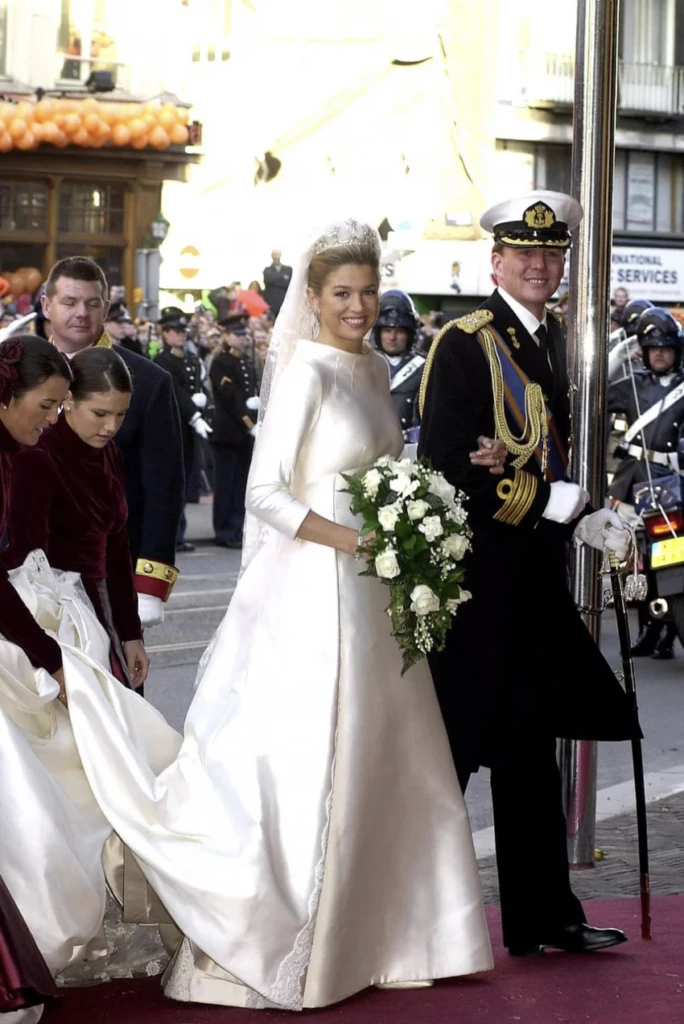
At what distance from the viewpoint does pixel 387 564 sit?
13.8ft

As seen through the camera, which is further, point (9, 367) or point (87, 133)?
point (87, 133)

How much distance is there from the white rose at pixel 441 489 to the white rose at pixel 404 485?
0.05 m

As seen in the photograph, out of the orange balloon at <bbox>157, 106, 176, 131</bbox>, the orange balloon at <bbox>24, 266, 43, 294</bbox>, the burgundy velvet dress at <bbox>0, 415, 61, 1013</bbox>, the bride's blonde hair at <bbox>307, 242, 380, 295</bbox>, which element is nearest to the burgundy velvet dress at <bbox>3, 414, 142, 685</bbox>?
the bride's blonde hair at <bbox>307, 242, 380, 295</bbox>

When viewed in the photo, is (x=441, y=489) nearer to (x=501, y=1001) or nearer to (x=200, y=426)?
(x=501, y=1001)

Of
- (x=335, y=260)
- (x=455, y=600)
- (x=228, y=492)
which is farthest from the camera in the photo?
(x=228, y=492)

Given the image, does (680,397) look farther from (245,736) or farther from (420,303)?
(420,303)

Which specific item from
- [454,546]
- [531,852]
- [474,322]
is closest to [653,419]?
[474,322]

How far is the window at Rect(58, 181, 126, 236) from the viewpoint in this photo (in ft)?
99.0

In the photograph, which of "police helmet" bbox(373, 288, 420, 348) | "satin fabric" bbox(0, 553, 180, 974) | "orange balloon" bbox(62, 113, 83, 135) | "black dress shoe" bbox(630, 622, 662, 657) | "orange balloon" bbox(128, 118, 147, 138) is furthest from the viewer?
"orange balloon" bbox(128, 118, 147, 138)

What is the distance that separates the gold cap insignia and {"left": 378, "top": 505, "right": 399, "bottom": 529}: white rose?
1117 millimetres

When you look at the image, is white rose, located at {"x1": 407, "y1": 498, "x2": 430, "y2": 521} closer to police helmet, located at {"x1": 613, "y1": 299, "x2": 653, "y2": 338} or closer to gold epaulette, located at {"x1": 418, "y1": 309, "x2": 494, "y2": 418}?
gold epaulette, located at {"x1": 418, "y1": 309, "x2": 494, "y2": 418}

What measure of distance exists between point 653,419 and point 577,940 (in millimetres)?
6456

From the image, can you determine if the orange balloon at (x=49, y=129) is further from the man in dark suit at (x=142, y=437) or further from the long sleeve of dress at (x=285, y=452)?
the long sleeve of dress at (x=285, y=452)

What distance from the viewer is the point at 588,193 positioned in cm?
596
